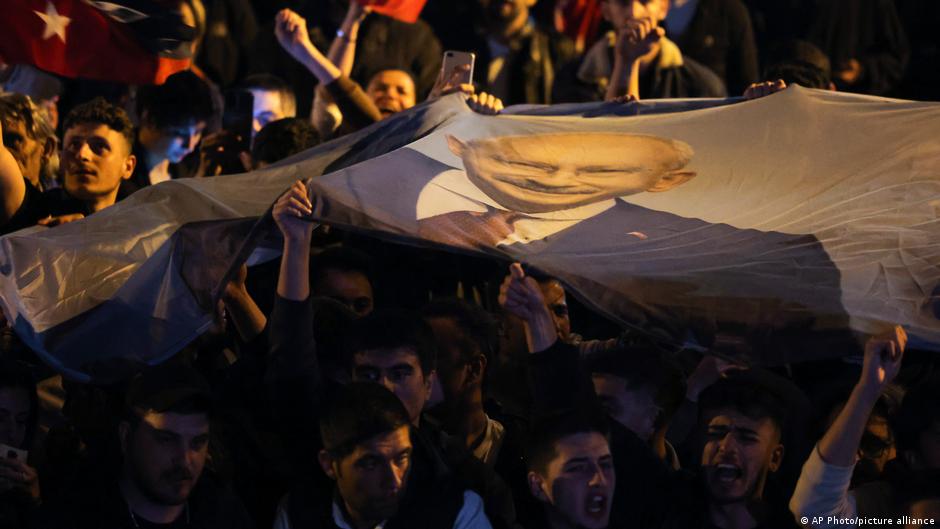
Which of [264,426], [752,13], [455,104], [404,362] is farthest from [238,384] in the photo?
[752,13]

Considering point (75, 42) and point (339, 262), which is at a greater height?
point (75, 42)

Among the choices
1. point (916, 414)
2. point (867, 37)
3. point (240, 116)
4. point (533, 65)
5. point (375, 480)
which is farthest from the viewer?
point (867, 37)

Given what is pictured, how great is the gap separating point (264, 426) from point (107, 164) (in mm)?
1890

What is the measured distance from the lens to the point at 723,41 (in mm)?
10016

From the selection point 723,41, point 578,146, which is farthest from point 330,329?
point 723,41

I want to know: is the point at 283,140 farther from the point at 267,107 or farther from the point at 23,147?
the point at 267,107

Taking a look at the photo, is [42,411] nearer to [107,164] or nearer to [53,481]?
[53,481]

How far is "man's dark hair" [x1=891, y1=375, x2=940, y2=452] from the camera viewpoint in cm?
611

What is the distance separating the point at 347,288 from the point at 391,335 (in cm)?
101

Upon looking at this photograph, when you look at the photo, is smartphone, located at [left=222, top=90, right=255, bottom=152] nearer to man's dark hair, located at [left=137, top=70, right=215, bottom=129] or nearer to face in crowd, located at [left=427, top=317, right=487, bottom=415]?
man's dark hair, located at [left=137, top=70, right=215, bottom=129]

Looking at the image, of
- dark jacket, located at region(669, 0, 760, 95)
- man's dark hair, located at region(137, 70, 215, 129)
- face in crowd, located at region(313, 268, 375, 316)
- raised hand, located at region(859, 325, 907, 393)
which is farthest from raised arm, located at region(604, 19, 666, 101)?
raised hand, located at region(859, 325, 907, 393)

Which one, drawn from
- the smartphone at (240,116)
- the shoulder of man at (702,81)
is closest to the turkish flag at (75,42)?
the smartphone at (240,116)

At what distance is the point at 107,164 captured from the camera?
24.5 feet

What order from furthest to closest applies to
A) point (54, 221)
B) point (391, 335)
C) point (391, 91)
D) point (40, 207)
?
point (391, 91) < point (40, 207) < point (54, 221) < point (391, 335)
